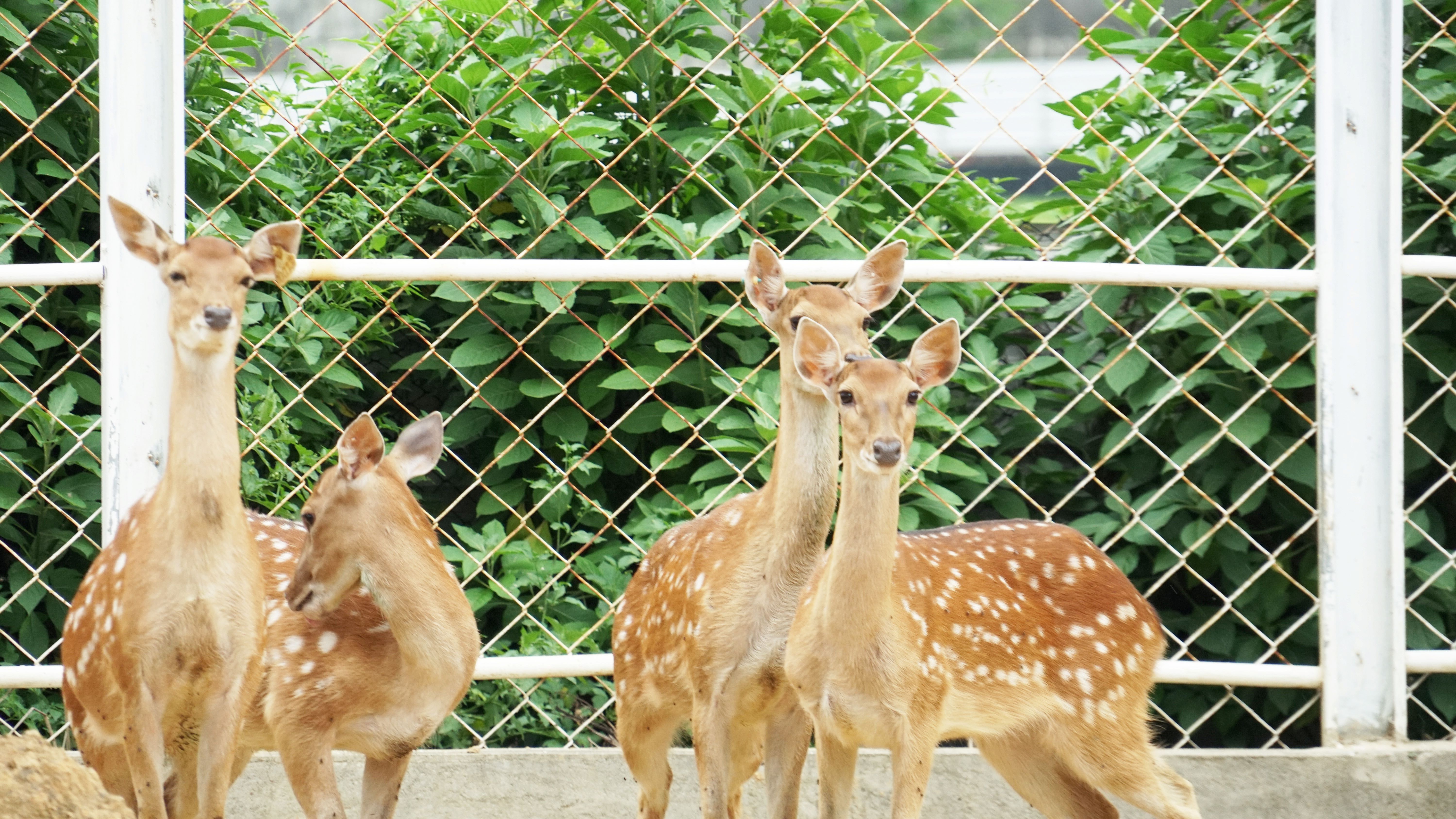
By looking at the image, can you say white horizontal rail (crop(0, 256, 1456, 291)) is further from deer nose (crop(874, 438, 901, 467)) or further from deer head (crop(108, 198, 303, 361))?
deer nose (crop(874, 438, 901, 467))

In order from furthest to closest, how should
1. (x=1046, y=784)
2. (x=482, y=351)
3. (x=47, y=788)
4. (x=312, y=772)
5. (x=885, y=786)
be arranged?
(x=482, y=351), (x=885, y=786), (x=1046, y=784), (x=312, y=772), (x=47, y=788)

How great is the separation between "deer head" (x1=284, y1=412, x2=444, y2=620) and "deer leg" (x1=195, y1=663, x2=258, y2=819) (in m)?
0.36

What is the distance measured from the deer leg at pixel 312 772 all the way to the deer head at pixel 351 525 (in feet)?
0.99

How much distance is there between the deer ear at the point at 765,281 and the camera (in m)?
3.67

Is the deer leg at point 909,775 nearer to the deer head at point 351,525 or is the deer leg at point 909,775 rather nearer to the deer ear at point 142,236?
the deer head at point 351,525

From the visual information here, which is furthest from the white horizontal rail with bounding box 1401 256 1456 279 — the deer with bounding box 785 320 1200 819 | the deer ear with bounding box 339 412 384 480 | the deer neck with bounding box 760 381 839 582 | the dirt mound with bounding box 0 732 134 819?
the dirt mound with bounding box 0 732 134 819

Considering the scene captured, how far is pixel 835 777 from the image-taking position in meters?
3.39

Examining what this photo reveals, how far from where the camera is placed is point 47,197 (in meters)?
4.61

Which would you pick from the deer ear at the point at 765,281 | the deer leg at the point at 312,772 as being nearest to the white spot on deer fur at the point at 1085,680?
the deer ear at the point at 765,281

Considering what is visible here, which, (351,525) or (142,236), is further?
(351,525)

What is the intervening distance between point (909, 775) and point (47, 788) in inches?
70.2

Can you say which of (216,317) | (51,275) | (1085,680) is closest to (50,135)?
(51,275)

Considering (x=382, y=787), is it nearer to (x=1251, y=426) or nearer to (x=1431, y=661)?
(x=1251, y=426)

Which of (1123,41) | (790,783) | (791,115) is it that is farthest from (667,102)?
(790,783)
